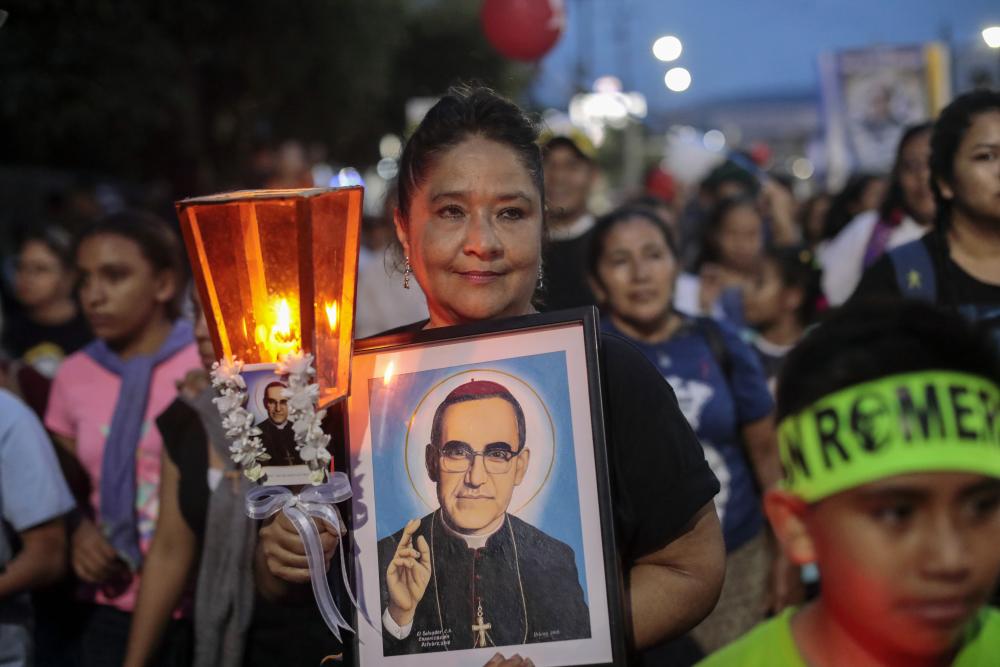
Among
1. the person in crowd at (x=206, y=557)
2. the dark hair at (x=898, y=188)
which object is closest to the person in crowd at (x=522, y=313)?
the person in crowd at (x=206, y=557)

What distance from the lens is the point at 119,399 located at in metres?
4.79

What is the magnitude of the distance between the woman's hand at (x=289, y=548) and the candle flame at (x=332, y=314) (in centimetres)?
41

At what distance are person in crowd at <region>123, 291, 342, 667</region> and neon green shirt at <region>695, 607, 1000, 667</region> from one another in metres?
1.69

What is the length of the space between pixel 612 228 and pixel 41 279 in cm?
381

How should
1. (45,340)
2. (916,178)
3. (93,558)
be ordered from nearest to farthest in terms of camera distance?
(93,558) < (916,178) < (45,340)

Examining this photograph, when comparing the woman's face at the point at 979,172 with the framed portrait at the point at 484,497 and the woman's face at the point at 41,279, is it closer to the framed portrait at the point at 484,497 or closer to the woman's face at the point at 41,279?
the framed portrait at the point at 484,497

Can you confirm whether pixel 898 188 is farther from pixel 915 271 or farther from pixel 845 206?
pixel 915 271

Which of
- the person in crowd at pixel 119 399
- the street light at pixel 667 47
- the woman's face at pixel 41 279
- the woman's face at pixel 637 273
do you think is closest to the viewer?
the person in crowd at pixel 119 399

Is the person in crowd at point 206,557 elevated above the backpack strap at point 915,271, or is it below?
below

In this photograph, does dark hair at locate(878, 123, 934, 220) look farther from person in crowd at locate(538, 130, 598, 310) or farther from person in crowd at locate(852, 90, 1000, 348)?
person in crowd at locate(852, 90, 1000, 348)

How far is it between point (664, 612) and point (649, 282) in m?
2.76

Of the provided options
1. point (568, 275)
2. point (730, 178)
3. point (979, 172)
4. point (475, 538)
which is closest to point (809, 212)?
point (730, 178)

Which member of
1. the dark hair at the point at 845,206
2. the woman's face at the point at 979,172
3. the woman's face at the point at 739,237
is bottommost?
the woman's face at the point at 979,172

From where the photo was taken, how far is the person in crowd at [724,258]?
7.93m
